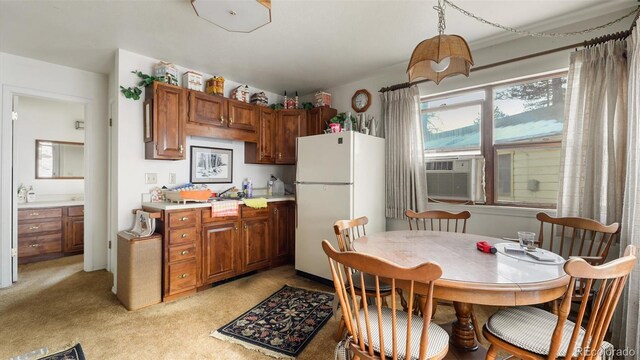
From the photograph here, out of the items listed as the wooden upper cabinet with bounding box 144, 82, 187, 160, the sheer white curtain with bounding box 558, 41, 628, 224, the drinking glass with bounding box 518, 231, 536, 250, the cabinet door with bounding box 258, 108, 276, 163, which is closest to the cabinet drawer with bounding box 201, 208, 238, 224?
the wooden upper cabinet with bounding box 144, 82, 187, 160

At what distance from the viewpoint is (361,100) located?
12.3ft

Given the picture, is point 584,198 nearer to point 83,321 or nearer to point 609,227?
point 609,227

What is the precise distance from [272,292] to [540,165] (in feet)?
9.46

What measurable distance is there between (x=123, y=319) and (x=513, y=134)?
3924mm

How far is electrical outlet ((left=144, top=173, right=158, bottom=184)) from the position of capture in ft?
9.88

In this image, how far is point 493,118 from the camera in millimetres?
2777

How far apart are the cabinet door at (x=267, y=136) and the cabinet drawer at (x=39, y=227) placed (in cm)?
308

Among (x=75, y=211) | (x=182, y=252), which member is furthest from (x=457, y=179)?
(x=75, y=211)

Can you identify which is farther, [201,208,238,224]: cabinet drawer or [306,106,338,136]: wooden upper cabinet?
[306,106,338,136]: wooden upper cabinet

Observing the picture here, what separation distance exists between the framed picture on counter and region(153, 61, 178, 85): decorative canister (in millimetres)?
817

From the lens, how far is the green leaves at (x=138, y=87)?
2.83m

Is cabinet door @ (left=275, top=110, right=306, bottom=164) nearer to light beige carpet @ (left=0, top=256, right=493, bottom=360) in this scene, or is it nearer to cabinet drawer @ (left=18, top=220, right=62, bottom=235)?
light beige carpet @ (left=0, top=256, right=493, bottom=360)

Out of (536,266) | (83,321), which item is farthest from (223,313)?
(536,266)

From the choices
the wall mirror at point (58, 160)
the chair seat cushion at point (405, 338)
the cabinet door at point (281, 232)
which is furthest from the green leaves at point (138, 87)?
the chair seat cushion at point (405, 338)
